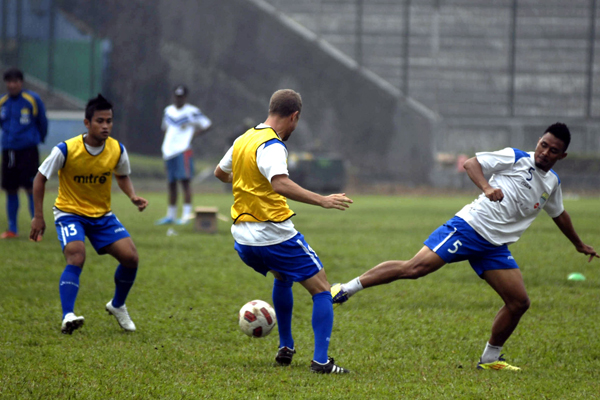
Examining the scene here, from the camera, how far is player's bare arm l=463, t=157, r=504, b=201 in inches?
185

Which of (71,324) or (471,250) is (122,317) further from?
(471,250)

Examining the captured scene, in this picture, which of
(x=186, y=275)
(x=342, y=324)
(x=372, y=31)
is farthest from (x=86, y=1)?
(x=342, y=324)

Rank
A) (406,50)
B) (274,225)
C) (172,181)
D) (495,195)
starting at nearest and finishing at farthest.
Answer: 1. (274,225)
2. (495,195)
3. (172,181)
4. (406,50)

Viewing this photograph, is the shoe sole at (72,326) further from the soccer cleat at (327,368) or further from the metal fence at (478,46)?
the metal fence at (478,46)

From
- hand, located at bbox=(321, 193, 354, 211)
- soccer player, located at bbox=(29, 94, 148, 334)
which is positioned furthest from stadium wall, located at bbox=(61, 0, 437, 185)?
hand, located at bbox=(321, 193, 354, 211)

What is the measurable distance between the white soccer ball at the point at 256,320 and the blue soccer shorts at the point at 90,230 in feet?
4.30

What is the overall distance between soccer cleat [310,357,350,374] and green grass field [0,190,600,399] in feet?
0.28

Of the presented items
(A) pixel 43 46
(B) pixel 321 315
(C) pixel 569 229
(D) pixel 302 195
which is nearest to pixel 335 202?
(D) pixel 302 195

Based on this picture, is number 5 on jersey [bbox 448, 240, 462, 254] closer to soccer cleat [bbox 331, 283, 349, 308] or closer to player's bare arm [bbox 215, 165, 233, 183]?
soccer cleat [bbox 331, 283, 349, 308]

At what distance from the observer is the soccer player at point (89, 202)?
550 cm

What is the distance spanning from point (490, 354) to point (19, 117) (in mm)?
7732

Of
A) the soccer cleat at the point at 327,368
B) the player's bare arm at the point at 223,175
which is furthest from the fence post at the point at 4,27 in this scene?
the soccer cleat at the point at 327,368

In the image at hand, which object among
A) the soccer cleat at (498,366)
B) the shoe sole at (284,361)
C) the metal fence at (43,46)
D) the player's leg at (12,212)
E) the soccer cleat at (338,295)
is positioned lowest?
the player's leg at (12,212)

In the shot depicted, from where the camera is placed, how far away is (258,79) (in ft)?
108
